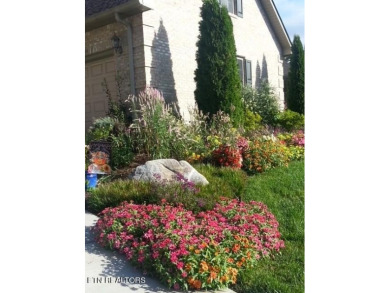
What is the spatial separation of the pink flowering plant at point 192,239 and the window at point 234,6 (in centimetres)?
589

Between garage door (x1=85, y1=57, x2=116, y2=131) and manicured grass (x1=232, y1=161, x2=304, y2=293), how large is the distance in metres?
3.51

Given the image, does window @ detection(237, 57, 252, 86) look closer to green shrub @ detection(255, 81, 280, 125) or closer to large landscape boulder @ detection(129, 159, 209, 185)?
green shrub @ detection(255, 81, 280, 125)

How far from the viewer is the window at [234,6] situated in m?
8.57

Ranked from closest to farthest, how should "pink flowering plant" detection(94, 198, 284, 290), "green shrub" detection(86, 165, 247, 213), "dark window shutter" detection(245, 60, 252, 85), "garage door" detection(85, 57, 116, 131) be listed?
"pink flowering plant" detection(94, 198, 284, 290)
"green shrub" detection(86, 165, 247, 213)
"garage door" detection(85, 57, 116, 131)
"dark window shutter" detection(245, 60, 252, 85)

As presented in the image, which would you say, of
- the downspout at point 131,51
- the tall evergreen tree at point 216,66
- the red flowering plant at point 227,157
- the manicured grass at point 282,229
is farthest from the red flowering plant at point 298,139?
the downspout at point 131,51

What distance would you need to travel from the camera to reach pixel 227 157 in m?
5.88

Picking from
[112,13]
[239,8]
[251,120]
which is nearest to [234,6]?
[239,8]

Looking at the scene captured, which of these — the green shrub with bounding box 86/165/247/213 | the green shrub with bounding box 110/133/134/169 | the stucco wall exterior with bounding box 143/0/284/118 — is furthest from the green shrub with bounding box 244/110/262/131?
the green shrub with bounding box 86/165/247/213

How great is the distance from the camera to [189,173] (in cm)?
512

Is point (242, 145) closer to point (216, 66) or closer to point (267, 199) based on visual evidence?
point (267, 199)

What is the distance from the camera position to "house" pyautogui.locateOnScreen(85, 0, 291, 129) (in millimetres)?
7277

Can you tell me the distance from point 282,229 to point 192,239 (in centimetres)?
129
